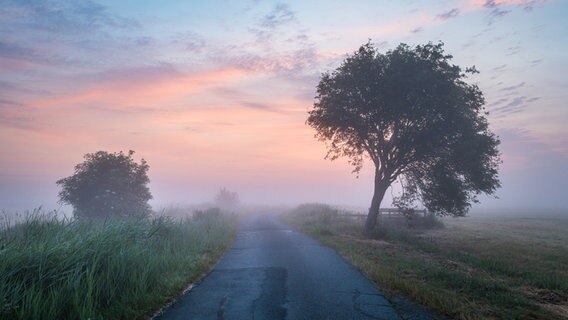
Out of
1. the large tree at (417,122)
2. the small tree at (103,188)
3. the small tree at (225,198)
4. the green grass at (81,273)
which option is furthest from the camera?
the small tree at (225,198)

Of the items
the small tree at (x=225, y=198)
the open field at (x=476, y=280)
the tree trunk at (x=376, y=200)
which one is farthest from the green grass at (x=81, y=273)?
the small tree at (x=225, y=198)

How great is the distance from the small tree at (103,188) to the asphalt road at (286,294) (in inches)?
1077

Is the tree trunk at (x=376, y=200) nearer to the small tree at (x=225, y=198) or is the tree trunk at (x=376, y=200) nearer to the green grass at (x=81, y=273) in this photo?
the green grass at (x=81, y=273)

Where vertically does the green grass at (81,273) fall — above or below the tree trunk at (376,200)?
below

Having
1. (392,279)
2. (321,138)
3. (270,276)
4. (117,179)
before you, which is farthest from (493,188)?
(117,179)

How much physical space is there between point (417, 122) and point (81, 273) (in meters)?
21.4

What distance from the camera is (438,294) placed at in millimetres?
8461

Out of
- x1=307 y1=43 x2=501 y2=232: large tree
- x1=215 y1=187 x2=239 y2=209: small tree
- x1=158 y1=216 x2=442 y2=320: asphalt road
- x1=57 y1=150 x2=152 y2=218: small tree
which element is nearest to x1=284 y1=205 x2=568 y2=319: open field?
x1=158 y1=216 x2=442 y2=320: asphalt road

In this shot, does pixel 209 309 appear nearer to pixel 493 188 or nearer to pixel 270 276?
pixel 270 276

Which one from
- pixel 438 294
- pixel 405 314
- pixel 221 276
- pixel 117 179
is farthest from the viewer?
pixel 117 179

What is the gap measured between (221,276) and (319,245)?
8.12 metres

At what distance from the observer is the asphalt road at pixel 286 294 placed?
7.20 metres

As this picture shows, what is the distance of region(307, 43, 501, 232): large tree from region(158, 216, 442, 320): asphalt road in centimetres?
1278

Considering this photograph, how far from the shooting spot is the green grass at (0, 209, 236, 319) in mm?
6305
